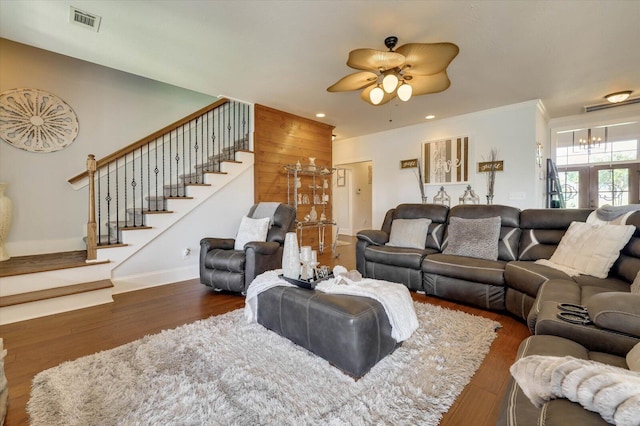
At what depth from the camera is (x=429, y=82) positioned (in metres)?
2.67

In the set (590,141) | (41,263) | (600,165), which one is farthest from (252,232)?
(590,141)

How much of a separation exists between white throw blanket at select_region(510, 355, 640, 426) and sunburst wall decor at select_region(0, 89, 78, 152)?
5301 millimetres

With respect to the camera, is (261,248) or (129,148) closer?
(261,248)

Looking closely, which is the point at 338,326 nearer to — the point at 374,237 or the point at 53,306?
the point at 374,237

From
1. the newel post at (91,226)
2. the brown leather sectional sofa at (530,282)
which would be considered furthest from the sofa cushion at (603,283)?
the newel post at (91,226)

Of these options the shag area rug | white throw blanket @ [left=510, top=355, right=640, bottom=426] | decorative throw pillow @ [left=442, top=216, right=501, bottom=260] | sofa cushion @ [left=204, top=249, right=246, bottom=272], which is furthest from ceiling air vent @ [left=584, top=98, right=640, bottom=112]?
sofa cushion @ [left=204, top=249, right=246, bottom=272]

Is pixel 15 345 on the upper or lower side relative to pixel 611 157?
lower

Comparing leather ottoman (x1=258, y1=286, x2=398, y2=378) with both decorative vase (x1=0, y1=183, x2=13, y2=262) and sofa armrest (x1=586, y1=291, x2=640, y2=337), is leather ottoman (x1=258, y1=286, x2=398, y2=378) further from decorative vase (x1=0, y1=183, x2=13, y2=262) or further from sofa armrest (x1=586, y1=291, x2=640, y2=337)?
decorative vase (x1=0, y1=183, x2=13, y2=262)

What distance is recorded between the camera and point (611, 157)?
6375 millimetres

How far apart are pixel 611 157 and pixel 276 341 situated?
8.52 m

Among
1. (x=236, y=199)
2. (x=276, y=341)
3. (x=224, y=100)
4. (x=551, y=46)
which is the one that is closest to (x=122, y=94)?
(x=224, y=100)

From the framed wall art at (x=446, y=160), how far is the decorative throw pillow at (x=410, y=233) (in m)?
2.19

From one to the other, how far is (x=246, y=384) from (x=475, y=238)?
267 centimetres

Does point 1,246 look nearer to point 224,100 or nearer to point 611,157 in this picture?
point 224,100
